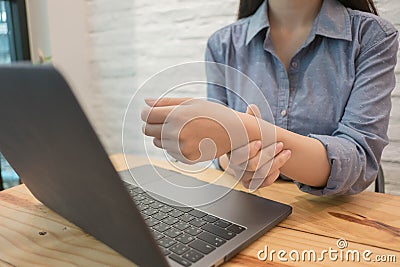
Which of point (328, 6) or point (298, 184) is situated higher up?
point (328, 6)

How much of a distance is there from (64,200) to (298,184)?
0.35 m

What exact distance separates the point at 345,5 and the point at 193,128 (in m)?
0.54

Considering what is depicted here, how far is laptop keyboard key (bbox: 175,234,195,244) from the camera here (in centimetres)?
41

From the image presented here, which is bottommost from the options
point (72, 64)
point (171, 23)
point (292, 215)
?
point (292, 215)

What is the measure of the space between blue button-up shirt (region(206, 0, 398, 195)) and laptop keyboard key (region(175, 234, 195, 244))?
0.81 feet

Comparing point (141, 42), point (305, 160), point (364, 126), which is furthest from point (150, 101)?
point (141, 42)

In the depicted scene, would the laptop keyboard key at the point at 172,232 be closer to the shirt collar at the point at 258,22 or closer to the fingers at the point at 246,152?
the fingers at the point at 246,152

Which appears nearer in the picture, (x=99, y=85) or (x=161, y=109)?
(x=161, y=109)

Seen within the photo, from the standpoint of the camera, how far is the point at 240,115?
1.63ft

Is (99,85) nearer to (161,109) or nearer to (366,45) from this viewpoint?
(366,45)

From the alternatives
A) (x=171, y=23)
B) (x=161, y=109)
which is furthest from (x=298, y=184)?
(x=171, y=23)

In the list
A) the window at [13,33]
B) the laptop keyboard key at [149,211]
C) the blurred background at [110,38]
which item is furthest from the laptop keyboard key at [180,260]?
the window at [13,33]

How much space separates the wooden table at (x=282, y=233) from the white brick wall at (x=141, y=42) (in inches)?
21.1

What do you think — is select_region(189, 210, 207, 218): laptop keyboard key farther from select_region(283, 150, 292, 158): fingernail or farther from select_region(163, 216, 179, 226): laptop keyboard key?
select_region(283, 150, 292, 158): fingernail
